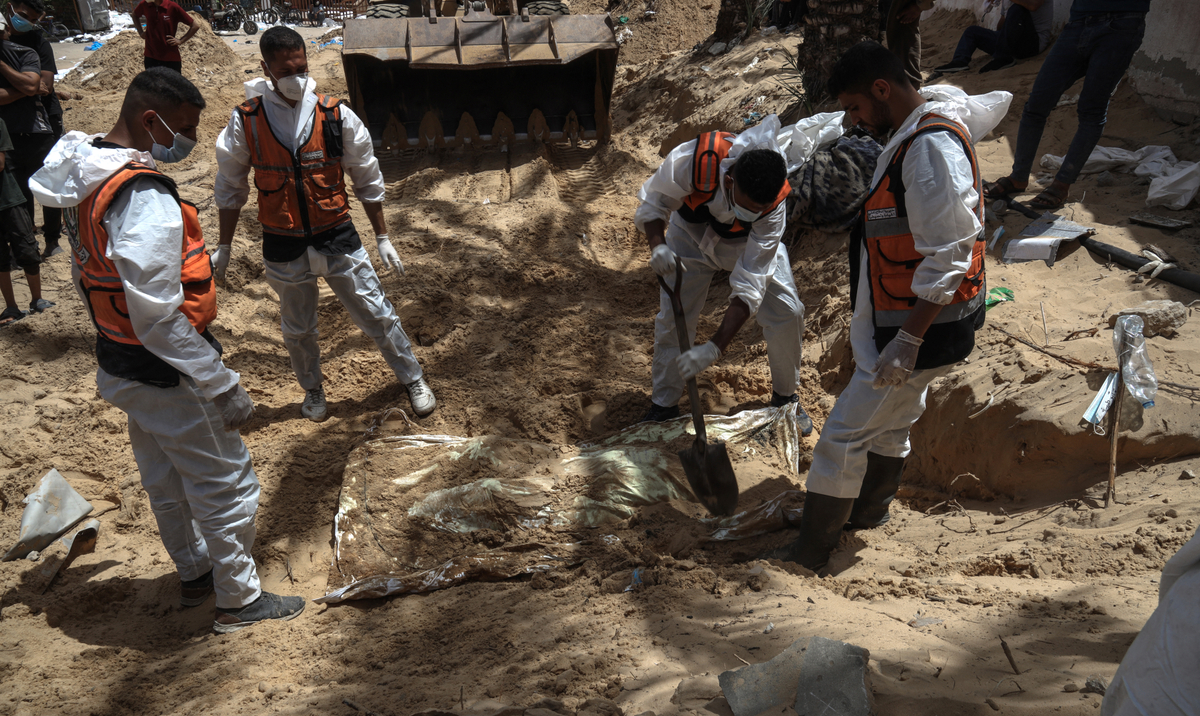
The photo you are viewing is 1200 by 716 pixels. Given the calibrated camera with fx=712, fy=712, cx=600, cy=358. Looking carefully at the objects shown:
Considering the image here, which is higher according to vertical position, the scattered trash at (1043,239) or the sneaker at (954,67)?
the sneaker at (954,67)

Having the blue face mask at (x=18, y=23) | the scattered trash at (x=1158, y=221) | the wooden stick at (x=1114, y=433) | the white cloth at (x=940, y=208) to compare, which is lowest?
the wooden stick at (x=1114, y=433)

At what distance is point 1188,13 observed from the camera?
489 centimetres

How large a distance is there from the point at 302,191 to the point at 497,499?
183 centimetres

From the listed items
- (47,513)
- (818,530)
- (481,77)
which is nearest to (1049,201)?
(818,530)

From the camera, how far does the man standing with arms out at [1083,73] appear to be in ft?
13.1

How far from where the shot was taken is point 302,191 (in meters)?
3.54

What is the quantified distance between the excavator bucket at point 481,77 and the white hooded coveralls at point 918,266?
502cm

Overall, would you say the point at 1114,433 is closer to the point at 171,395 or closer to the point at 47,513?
the point at 171,395

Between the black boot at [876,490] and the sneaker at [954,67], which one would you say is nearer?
the black boot at [876,490]

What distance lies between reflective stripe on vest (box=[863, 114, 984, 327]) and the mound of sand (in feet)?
34.4

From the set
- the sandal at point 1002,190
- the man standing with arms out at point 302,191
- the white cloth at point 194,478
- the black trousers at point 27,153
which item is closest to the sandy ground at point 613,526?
the white cloth at point 194,478

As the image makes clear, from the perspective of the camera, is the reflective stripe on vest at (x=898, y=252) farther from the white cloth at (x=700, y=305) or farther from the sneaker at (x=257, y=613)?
the sneaker at (x=257, y=613)

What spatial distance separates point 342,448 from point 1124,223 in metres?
4.65

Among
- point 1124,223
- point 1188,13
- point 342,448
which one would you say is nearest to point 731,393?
point 342,448
